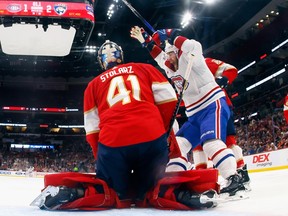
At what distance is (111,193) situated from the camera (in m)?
1.86

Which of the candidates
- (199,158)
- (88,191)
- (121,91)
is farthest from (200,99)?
(88,191)

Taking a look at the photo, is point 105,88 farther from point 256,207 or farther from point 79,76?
point 79,76

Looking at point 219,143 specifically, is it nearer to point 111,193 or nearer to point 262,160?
point 111,193

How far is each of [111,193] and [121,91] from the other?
54cm

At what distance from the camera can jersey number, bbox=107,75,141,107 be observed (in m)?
1.95

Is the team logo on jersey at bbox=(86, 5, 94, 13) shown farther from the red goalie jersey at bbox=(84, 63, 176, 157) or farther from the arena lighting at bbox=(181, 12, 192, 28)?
the arena lighting at bbox=(181, 12, 192, 28)

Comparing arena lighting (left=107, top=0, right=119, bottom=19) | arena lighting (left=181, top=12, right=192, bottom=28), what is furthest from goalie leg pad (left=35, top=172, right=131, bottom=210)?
arena lighting (left=181, top=12, right=192, bottom=28)

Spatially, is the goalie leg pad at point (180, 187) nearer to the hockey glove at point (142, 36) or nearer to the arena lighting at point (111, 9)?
the hockey glove at point (142, 36)

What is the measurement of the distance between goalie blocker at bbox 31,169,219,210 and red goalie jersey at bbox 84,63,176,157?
23 cm

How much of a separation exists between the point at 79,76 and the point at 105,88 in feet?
74.3

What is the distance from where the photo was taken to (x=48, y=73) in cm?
2352

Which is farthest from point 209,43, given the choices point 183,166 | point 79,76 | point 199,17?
point 183,166

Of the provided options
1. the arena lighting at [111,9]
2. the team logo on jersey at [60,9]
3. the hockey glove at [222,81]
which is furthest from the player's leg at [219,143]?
the arena lighting at [111,9]

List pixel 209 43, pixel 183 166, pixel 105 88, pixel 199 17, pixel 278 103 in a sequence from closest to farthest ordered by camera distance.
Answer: pixel 105 88 < pixel 183 166 < pixel 278 103 < pixel 199 17 < pixel 209 43
